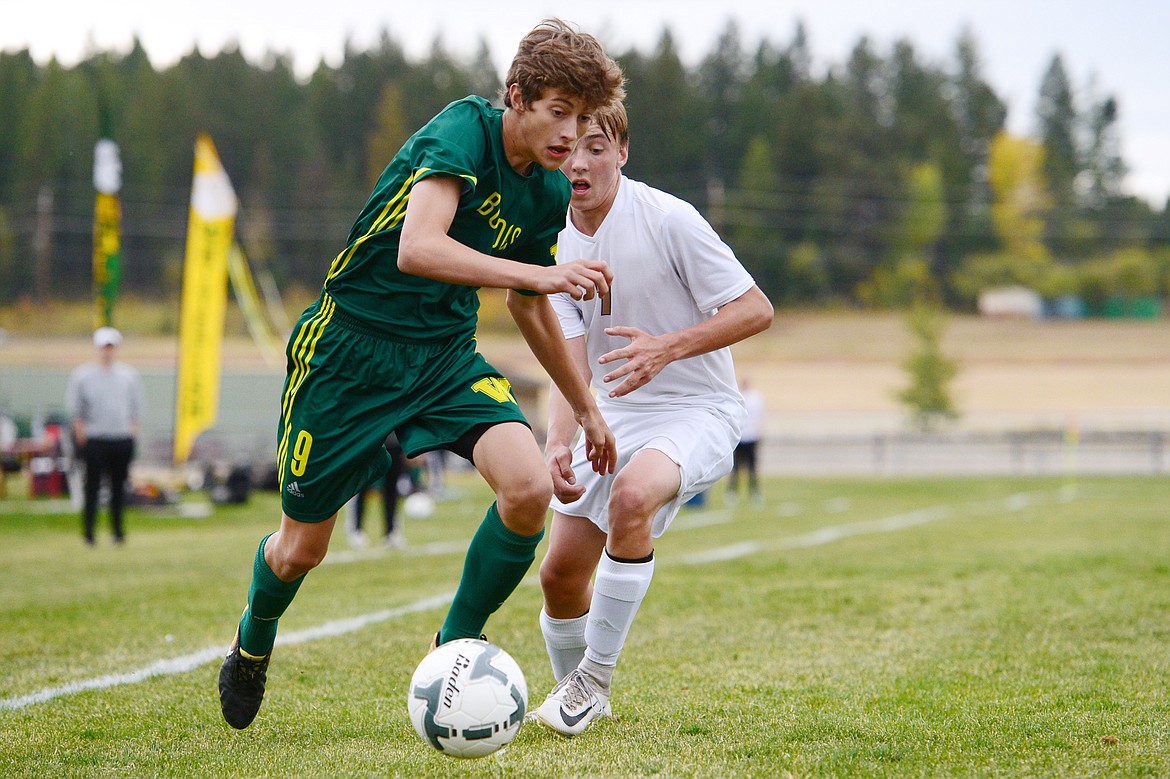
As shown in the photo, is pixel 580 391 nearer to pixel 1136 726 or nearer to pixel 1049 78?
pixel 1136 726

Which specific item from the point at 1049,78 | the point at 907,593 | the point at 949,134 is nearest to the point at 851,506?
the point at 907,593

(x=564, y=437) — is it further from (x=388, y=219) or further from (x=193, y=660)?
(x=193, y=660)

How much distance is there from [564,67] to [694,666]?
2.89 m

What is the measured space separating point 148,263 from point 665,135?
1290 inches

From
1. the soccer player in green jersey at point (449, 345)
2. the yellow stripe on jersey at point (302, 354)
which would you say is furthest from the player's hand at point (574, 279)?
the yellow stripe on jersey at point (302, 354)

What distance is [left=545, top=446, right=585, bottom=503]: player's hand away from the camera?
4156 millimetres

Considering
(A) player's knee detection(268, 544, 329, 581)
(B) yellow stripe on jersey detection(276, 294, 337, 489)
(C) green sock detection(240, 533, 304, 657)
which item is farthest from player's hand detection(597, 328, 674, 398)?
(C) green sock detection(240, 533, 304, 657)

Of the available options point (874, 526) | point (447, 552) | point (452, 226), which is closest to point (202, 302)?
point (447, 552)

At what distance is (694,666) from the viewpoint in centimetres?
525

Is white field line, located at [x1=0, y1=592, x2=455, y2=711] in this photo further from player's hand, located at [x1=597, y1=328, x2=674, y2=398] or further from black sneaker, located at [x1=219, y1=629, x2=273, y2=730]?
player's hand, located at [x1=597, y1=328, x2=674, y2=398]

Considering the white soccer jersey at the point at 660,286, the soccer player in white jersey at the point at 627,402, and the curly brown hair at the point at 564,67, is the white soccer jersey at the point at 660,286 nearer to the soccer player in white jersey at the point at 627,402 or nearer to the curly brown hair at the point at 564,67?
the soccer player in white jersey at the point at 627,402

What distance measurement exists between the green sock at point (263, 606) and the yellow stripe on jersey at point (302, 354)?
375 millimetres

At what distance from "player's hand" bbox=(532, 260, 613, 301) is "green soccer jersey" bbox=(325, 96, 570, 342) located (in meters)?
0.40

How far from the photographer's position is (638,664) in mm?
5324
